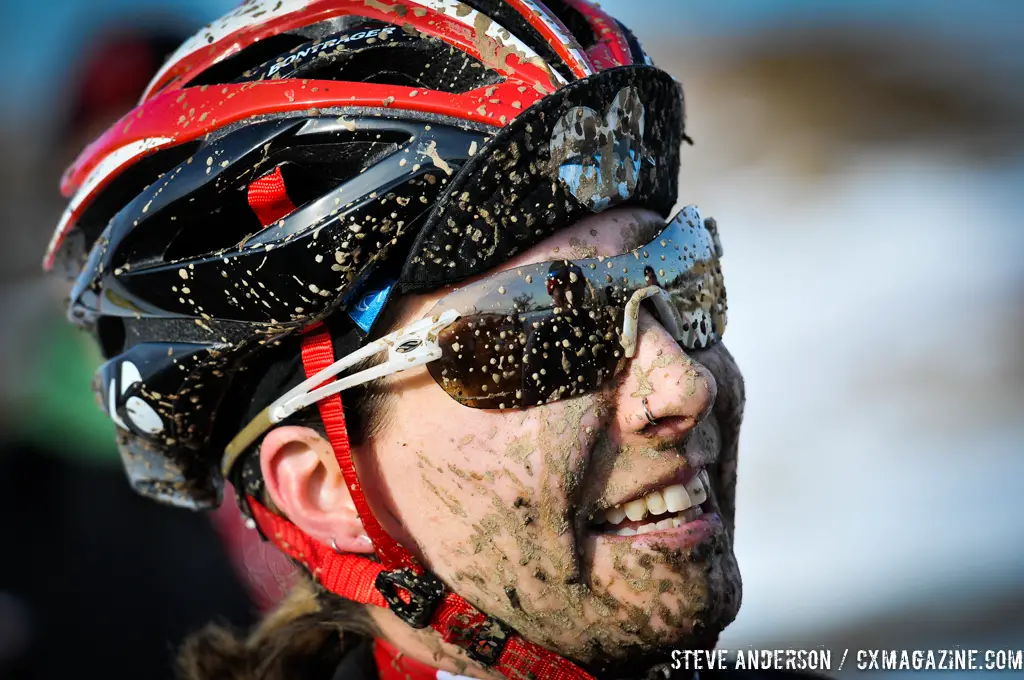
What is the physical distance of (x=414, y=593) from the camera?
2.31 m

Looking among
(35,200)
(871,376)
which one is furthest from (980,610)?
(35,200)

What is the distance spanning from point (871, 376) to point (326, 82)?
6333 millimetres

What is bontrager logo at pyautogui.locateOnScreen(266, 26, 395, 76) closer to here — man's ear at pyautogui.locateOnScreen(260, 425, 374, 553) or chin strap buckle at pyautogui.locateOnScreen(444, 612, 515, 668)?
man's ear at pyautogui.locateOnScreen(260, 425, 374, 553)

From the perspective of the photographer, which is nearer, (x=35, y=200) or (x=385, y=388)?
(x=385, y=388)

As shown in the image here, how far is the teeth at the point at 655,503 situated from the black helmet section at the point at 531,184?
2.22 ft

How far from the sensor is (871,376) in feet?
24.9

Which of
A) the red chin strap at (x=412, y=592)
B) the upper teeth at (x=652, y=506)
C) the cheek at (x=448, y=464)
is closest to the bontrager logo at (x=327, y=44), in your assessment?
the red chin strap at (x=412, y=592)

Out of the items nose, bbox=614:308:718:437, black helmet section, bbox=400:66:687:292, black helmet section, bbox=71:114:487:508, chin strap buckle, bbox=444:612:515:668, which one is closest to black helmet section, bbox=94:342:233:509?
black helmet section, bbox=71:114:487:508

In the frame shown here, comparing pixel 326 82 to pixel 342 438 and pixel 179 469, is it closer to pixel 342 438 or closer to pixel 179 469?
pixel 342 438

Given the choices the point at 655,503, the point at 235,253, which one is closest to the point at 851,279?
the point at 655,503

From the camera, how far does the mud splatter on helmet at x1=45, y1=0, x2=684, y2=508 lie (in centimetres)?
216

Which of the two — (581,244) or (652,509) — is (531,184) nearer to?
(581,244)

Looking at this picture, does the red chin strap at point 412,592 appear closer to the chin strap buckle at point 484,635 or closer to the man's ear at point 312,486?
the chin strap buckle at point 484,635

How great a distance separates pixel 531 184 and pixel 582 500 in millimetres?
745
